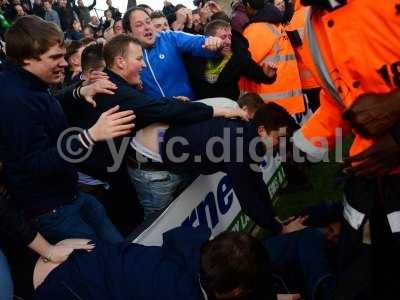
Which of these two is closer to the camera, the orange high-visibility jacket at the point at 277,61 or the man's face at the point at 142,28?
the man's face at the point at 142,28

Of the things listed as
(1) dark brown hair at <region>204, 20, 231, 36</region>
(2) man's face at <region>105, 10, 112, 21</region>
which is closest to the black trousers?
(1) dark brown hair at <region>204, 20, 231, 36</region>

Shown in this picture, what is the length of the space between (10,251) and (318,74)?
1.80 metres

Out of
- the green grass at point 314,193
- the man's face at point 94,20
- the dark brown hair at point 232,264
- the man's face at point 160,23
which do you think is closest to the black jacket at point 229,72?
the man's face at point 160,23

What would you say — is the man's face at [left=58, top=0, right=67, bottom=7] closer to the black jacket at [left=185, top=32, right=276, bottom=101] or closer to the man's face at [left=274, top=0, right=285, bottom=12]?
the man's face at [left=274, top=0, right=285, bottom=12]

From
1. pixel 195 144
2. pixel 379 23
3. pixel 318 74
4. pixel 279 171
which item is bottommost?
pixel 279 171

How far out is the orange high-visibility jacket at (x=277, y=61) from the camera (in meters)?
4.77

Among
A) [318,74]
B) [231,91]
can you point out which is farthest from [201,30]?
[318,74]

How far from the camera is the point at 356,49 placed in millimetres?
1588

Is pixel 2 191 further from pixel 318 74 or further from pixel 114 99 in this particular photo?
pixel 318 74

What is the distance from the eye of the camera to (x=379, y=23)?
5.10 ft

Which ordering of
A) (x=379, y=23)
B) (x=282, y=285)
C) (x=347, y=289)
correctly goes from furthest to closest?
1. (x=282, y=285)
2. (x=347, y=289)
3. (x=379, y=23)

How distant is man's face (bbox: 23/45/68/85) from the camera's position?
2578mm

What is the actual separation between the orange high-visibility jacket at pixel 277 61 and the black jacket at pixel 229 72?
183 mm

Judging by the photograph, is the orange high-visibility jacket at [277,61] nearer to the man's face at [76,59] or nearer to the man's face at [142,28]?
the man's face at [142,28]
